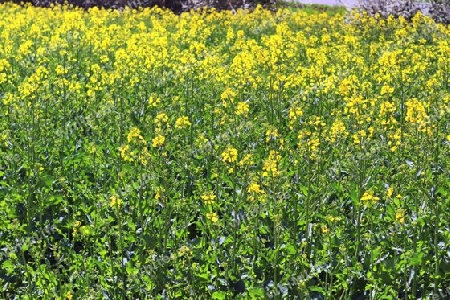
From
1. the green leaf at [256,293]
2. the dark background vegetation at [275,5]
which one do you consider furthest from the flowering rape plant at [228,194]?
the dark background vegetation at [275,5]

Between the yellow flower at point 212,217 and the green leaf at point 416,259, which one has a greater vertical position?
the yellow flower at point 212,217

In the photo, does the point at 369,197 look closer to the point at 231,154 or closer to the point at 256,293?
the point at 256,293

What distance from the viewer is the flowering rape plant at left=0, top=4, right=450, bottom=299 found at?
11.5 ft

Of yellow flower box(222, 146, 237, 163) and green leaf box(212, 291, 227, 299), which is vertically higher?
yellow flower box(222, 146, 237, 163)

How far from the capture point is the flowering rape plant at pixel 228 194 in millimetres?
3504

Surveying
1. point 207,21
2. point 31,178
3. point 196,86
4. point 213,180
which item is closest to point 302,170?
point 213,180

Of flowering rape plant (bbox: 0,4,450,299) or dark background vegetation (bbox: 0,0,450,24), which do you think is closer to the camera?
flowering rape plant (bbox: 0,4,450,299)

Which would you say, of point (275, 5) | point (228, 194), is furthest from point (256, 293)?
point (275, 5)

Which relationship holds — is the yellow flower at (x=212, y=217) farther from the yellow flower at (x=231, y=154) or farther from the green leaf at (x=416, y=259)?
the green leaf at (x=416, y=259)

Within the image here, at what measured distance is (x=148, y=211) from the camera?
4188mm

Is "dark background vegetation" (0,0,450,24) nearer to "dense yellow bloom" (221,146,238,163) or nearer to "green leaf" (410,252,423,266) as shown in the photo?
"dense yellow bloom" (221,146,238,163)

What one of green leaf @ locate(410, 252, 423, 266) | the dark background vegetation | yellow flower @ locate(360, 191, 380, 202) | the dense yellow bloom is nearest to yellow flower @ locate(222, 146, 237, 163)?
the dense yellow bloom

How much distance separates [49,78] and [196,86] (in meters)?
1.67

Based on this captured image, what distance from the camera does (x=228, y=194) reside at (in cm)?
439
